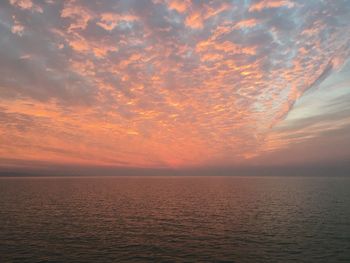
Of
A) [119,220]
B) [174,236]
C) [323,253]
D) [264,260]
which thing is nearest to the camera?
[264,260]

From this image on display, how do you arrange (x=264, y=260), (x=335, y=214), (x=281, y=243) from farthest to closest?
(x=335, y=214)
(x=281, y=243)
(x=264, y=260)

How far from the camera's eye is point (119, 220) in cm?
5812

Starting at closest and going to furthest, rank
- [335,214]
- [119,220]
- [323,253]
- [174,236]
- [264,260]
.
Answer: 1. [264,260]
2. [323,253]
3. [174,236]
4. [119,220]
5. [335,214]

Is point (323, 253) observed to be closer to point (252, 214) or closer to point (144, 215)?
point (252, 214)

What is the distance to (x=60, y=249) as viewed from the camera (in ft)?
118

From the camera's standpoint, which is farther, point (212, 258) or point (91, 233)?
point (91, 233)

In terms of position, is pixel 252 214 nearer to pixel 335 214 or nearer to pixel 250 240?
pixel 335 214

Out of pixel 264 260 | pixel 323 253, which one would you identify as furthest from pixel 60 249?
pixel 323 253

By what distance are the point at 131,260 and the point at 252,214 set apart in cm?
4248

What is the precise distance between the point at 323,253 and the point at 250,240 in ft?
34.2

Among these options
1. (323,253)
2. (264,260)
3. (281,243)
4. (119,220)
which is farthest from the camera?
(119,220)

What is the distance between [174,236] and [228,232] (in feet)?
33.8

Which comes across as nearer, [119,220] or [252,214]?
[119,220]

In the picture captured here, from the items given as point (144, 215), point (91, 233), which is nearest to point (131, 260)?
point (91, 233)
